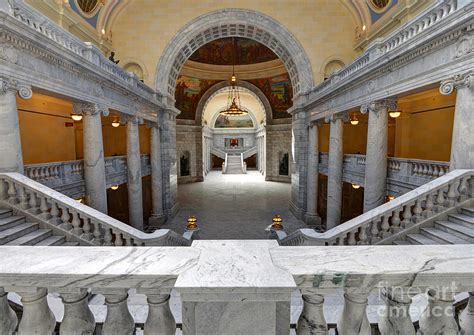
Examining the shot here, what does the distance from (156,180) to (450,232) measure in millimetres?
11914

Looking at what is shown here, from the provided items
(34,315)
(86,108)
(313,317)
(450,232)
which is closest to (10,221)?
(86,108)

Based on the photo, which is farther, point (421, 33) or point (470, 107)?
point (421, 33)

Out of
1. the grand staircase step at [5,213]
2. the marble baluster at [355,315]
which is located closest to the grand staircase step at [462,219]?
the marble baluster at [355,315]

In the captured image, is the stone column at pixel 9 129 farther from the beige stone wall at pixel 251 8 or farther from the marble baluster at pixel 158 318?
the beige stone wall at pixel 251 8

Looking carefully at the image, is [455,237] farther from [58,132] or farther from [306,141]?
[58,132]

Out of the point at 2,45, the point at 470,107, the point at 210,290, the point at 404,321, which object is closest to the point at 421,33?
the point at 470,107

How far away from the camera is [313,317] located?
5.25ft

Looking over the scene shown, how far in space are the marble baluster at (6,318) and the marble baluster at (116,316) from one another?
0.63m

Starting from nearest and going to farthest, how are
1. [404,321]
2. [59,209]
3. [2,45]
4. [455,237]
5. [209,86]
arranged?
1. [404,321]
2. [455,237]
3. [2,45]
4. [59,209]
5. [209,86]

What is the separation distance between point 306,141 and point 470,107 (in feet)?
28.2

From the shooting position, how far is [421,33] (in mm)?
5617

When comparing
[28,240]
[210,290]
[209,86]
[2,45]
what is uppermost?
[209,86]

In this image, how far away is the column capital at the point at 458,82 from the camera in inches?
195

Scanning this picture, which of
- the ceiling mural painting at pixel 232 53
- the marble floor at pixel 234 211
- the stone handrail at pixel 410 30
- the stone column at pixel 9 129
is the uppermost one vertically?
the ceiling mural painting at pixel 232 53
